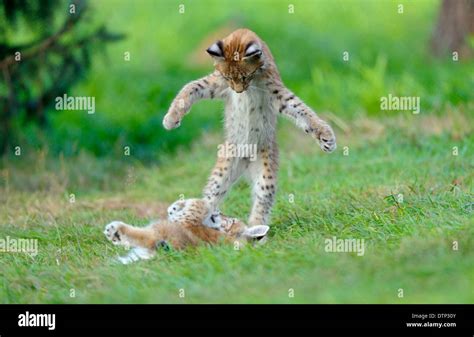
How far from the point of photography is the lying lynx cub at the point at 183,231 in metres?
7.59

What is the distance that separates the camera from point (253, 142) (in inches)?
347

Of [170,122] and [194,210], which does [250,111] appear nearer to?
[170,122]

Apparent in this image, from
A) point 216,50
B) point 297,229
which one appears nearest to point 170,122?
point 216,50

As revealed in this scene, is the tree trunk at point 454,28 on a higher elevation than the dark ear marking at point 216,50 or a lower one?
higher

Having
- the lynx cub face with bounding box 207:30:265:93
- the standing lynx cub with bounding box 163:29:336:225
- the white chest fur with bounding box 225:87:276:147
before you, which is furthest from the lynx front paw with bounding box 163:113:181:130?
the white chest fur with bounding box 225:87:276:147

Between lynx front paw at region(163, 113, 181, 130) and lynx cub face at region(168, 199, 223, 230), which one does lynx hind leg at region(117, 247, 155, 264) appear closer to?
lynx cub face at region(168, 199, 223, 230)

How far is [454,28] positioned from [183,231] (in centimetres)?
1104

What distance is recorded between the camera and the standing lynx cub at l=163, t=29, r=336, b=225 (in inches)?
327

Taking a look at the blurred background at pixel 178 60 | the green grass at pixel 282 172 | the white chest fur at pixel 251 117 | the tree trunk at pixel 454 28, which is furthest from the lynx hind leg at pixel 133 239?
the tree trunk at pixel 454 28

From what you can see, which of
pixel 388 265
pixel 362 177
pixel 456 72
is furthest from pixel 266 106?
pixel 456 72

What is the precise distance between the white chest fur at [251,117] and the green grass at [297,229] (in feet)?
2.51

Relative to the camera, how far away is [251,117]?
8.68 meters

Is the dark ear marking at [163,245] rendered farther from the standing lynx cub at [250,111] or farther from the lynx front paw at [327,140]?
the lynx front paw at [327,140]

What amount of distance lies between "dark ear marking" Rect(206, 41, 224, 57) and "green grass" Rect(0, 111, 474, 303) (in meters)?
1.59
